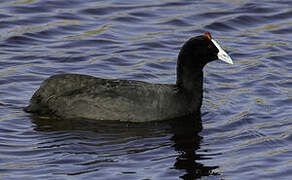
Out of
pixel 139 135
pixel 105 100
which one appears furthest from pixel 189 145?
pixel 105 100

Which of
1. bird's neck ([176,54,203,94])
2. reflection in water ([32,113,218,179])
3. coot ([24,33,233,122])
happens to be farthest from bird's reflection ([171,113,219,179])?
bird's neck ([176,54,203,94])

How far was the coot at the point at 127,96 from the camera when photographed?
33.3ft

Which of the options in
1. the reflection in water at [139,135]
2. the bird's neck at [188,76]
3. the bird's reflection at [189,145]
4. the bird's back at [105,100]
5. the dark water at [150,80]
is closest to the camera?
the bird's reflection at [189,145]

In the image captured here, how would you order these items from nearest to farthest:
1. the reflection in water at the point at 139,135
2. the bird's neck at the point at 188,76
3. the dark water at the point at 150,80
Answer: the dark water at the point at 150,80
the reflection in water at the point at 139,135
the bird's neck at the point at 188,76

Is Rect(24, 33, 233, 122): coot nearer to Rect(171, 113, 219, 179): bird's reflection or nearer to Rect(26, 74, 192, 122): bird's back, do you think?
Rect(26, 74, 192, 122): bird's back

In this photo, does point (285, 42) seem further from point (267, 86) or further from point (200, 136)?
point (200, 136)

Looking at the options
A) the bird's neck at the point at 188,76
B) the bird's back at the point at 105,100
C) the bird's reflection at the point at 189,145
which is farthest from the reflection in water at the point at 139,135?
the bird's neck at the point at 188,76

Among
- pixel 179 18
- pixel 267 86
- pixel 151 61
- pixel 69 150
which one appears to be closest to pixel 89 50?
pixel 151 61

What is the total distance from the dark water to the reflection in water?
0.05 feet

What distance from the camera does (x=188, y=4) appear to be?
16.1 m

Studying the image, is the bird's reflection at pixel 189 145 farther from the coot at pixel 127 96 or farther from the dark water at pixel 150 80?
the coot at pixel 127 96

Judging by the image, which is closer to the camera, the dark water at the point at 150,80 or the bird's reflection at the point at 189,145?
the bird's reflection at the point at 189,145

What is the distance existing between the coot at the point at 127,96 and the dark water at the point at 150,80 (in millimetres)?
156

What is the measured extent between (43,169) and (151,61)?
505 centimetres
